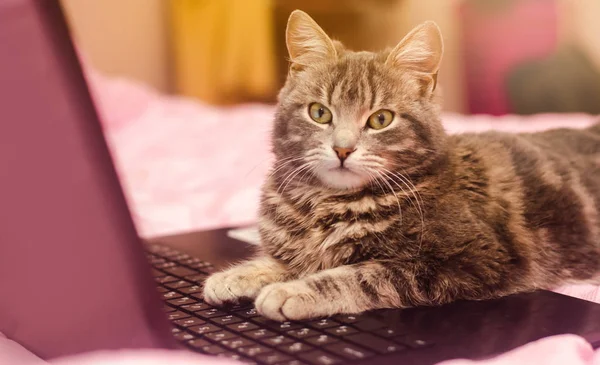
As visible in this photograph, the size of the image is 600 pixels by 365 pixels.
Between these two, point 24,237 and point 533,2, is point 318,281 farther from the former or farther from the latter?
point 533,2

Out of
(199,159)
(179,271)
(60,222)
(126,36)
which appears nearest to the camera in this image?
(60,222)

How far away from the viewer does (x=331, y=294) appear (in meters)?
1.02

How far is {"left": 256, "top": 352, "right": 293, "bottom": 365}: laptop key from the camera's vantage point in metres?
0.80

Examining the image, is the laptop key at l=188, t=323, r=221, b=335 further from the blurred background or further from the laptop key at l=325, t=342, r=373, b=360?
the blurred background

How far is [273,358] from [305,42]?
0.59 m

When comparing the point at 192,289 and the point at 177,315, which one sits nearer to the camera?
the point at 177,315

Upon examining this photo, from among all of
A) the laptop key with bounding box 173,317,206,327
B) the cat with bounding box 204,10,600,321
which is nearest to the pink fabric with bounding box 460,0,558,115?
the cat with bounding box 204,10,600,321

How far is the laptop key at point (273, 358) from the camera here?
804 millimetres

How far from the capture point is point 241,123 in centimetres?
298

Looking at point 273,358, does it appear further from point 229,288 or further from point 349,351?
point 229,288

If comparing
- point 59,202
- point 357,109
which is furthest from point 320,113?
point 59,202

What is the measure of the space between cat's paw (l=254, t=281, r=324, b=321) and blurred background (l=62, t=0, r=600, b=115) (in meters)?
0.88

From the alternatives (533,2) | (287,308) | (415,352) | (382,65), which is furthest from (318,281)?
(533,2)

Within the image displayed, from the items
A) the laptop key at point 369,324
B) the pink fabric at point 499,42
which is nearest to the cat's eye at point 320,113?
the laptop key at point 369,324
